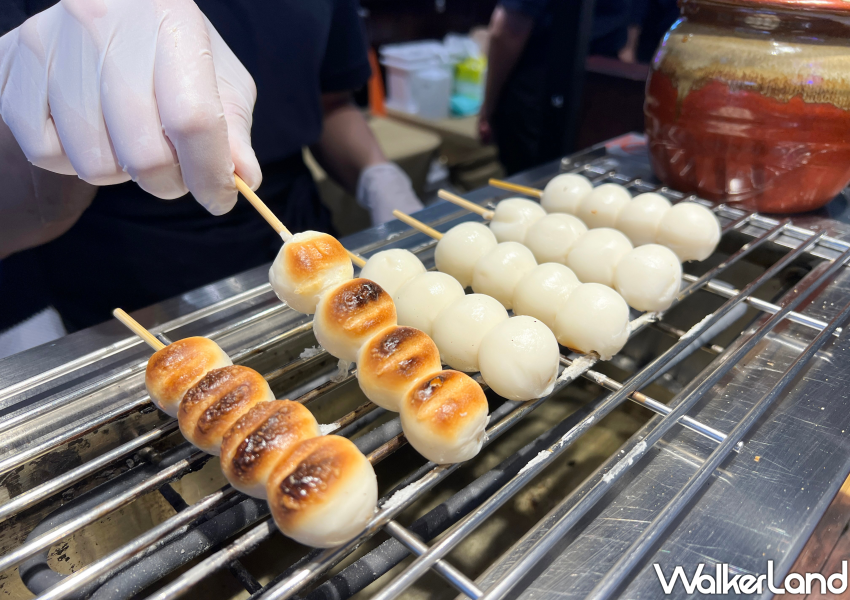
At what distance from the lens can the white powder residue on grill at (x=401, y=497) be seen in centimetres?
91

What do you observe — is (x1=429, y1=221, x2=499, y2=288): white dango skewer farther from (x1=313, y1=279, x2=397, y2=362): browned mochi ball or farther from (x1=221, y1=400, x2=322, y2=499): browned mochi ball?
(x1=221, y1=400, x2=322, y2=499): browned mochi ball

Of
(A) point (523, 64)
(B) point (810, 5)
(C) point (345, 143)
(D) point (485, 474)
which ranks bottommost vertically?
(D) point (485, 474)

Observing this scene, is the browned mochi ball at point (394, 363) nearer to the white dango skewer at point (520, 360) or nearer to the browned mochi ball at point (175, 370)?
the white dango skewer at point (520, 360)

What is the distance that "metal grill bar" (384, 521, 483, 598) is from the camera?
797 millimetres

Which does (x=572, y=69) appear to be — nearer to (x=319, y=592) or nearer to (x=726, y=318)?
(x=726, y=318)

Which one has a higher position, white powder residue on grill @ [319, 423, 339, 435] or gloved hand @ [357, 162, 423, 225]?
white powder residue on grill @ [319, 423, 339, 435]

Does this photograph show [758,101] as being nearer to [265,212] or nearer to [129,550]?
[265,212]

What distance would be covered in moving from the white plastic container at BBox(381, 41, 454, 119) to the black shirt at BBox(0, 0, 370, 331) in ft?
9.76

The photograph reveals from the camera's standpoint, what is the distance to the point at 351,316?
1128 mm

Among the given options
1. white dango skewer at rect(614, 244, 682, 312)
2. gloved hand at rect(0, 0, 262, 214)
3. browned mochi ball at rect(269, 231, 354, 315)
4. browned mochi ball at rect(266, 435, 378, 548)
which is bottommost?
browned mochi ball at rect(266, 435, 378, 548)

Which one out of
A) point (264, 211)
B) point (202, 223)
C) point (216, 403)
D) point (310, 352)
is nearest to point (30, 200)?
point (202, 223)

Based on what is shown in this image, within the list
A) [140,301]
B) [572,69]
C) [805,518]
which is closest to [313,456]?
[805,518]

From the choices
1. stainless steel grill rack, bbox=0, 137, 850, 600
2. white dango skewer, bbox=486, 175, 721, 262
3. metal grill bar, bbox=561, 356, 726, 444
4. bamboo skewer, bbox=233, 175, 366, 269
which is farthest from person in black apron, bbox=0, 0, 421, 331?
metal grill bar, bbox=561, 356, 726, 444

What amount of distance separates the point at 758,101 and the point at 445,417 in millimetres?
1577
